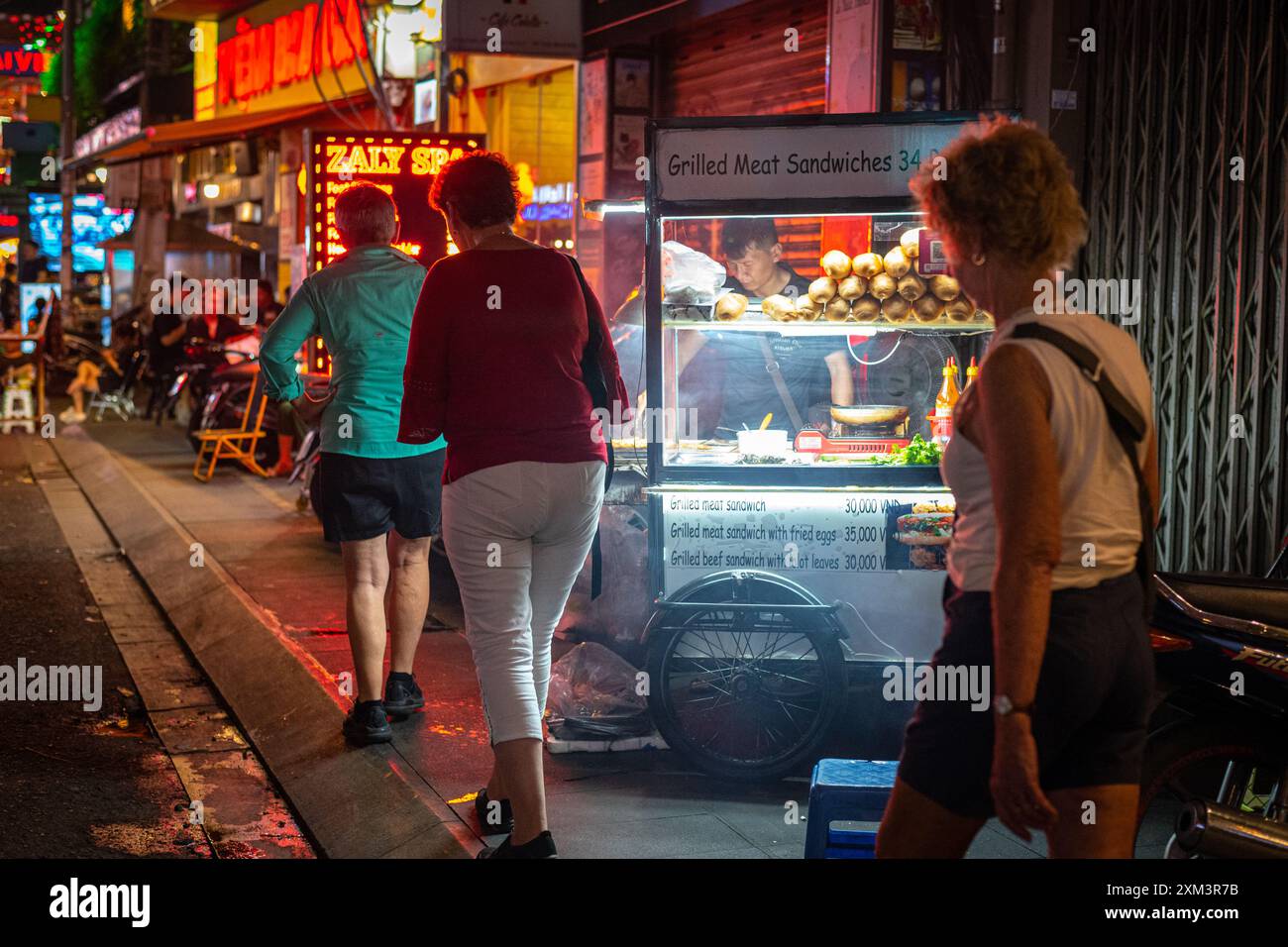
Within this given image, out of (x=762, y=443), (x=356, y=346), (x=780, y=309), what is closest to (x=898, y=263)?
(x=780, y=309)

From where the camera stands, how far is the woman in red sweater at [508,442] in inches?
164

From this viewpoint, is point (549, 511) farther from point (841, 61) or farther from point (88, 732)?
point (841, 61)

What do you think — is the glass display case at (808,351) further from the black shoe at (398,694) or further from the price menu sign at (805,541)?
the black shoe at (398,694)

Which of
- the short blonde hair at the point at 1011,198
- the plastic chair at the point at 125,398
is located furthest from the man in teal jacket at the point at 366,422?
the plastic chair at the point at 125,398

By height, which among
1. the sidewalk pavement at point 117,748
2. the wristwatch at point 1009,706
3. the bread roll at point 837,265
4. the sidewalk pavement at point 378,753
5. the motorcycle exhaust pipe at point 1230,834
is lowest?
the sidewalk pavement at point 117,748

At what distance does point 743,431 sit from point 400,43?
476 inches

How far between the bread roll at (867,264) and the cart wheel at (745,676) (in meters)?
1.24

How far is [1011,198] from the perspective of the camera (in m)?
2.68

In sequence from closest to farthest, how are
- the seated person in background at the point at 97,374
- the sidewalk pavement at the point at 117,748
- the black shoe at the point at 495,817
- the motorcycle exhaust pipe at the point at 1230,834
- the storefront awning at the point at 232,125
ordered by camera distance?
the motorcycle exhaust pipe at the point at 1230,834 < the black shoe at the point at 495,817 < the sidewalk pavement at the point at 117,748 < the storefront awning at the point at 232,125 < the seated person in background at the point at 97,374

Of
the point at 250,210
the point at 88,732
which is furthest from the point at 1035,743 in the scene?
the point at 250,210

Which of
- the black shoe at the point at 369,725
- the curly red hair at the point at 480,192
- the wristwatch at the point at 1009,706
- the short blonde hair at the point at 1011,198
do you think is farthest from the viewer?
the black shoe at the point at 369,725

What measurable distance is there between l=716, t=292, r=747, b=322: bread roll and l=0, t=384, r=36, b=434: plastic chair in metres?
16.1

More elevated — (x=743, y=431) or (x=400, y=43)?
(x=400, y=43)
